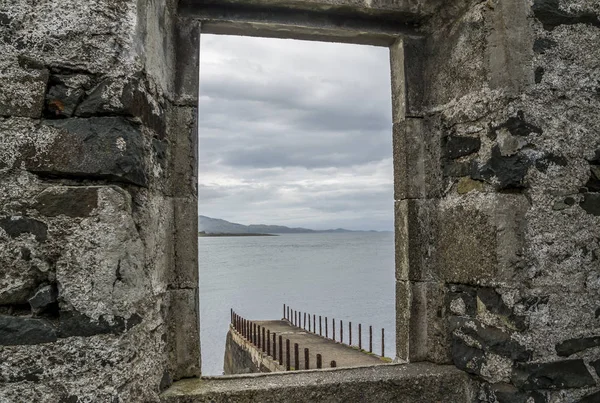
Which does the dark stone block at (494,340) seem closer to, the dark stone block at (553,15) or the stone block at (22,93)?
the dark stone block at (553,15)

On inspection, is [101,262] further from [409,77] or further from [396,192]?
[409,77]

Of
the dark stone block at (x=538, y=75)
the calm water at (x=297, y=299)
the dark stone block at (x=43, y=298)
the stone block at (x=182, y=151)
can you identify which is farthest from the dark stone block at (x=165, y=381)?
the calm water at (x=297, y=299)

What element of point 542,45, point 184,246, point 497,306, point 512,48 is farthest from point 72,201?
point 542,45

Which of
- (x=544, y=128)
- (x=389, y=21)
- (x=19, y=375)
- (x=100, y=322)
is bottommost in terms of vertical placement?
(x=19, y=375)

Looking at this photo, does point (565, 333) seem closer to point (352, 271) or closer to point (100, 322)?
point (100, 322)

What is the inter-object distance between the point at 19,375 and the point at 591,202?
224 centimetres

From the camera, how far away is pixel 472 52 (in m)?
2.43

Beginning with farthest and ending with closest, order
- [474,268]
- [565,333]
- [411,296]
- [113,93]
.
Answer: [411,296], [474,268], [565,333], [113,93]

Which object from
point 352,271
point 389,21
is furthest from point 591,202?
point 352,271

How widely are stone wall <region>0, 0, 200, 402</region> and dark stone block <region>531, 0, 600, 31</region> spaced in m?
1.63

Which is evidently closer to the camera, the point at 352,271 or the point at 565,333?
the point at 565,333

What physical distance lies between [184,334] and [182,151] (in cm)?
81

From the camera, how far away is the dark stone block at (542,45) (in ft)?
7.50

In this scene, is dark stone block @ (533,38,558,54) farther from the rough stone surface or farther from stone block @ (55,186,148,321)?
stone block @ (55,186,148,321)
